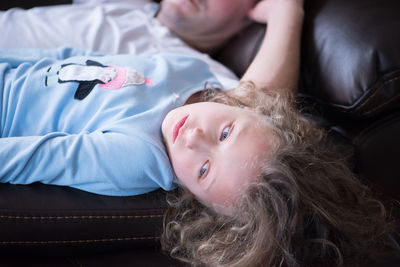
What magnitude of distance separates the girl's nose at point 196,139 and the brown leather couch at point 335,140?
19 centimetres

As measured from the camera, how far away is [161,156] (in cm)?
95

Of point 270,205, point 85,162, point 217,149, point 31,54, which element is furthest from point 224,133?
point 31,54

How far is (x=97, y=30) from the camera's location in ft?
4.68

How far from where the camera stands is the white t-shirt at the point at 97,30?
1.36 meters

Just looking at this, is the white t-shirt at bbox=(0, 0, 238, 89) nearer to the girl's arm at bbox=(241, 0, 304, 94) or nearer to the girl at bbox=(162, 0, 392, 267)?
the girl's arm at bbox=(241, 0, 304, 94)

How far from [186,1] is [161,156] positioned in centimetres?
84

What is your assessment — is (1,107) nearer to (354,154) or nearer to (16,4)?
(16,4)

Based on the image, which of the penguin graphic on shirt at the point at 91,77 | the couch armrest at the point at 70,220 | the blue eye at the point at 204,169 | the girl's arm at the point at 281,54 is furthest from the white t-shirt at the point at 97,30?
the couch armrest at the point at 70,220

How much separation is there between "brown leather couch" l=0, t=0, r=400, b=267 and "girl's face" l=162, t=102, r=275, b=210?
0.14 metres

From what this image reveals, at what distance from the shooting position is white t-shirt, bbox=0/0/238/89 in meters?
1.36

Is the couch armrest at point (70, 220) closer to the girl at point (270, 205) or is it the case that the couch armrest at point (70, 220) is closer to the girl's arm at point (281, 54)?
the girl at point (270, 205)

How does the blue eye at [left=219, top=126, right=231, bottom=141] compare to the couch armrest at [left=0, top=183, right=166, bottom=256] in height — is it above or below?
above

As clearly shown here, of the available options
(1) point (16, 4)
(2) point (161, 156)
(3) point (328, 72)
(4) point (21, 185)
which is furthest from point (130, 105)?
(1) point (16, 4)

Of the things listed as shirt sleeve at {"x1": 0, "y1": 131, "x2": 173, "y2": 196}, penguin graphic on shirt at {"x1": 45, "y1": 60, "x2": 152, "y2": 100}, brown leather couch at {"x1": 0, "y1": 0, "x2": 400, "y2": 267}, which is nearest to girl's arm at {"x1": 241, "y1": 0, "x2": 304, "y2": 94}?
brown leather couch at {"x1": 0, "y1": 0, "x2": 400, "y2": 267}
